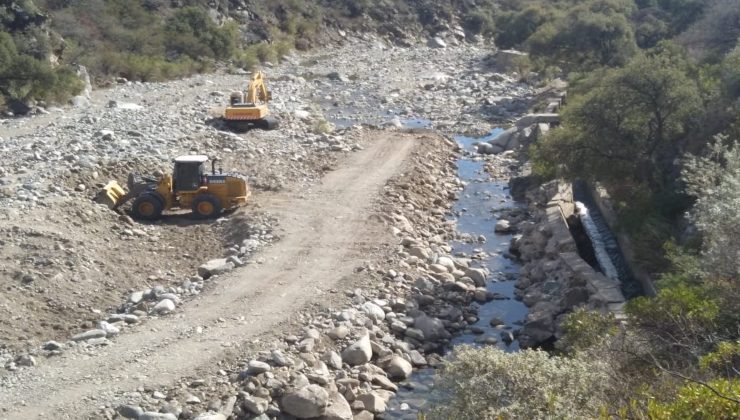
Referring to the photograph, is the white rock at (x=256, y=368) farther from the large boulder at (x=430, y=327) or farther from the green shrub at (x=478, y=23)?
the green shrub at (x=478, y=23)

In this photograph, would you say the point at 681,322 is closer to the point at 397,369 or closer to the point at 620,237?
the point at 397,369

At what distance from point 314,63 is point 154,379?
39.9 m

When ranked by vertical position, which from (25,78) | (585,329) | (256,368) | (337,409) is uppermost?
(25,78)

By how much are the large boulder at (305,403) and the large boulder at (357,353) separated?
160 centimetres

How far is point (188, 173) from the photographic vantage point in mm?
18906

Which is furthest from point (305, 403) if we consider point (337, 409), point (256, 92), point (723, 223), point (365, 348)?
point (256, 92)

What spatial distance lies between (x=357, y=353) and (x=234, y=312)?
7.23 feet

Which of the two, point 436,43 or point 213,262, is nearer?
point 213,262

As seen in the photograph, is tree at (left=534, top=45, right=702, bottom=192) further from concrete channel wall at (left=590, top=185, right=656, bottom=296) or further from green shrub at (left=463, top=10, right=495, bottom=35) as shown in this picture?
green shrub at (left=463, top=10, right=495, bottom=35)

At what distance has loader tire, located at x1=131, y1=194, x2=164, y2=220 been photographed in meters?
18.6

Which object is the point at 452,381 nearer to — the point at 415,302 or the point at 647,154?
the point at 415,302

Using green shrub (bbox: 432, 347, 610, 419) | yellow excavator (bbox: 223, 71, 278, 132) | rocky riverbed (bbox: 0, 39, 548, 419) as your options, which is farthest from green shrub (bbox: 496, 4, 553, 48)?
green shrub (bbox: 432, 347, 610, 419)

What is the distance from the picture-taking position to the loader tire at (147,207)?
18625mm

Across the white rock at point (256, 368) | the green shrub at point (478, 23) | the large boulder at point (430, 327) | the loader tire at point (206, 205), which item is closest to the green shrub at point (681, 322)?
the large boulder at point (430, 327)
